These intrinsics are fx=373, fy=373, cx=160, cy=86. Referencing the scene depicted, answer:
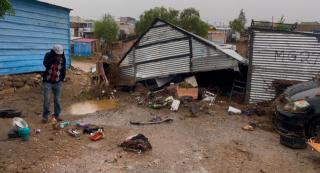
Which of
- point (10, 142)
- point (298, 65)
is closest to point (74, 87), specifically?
point (10, 142)

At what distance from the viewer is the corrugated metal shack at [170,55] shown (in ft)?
39.0

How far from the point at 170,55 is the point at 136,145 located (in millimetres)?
6304

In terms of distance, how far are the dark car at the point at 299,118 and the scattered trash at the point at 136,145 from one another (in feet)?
8.70

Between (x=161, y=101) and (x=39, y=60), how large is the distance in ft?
17.4

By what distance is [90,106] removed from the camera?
36.4 feet

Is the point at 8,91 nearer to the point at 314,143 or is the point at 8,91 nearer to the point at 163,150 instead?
the point at 163,150

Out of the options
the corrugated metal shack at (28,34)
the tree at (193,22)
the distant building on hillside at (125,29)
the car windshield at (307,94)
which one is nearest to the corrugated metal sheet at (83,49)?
the distant building on hillside at (125,29)

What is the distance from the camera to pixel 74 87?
13.4 meters

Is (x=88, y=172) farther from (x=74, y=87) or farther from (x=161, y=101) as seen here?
(x=74, y=87)

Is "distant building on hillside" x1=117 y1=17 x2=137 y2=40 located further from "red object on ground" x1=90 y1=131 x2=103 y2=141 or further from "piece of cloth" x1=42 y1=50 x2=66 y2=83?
"red object on ground" x1=90 y1=131 x2=103 y2=141

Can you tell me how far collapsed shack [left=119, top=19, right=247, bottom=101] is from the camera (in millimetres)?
11938

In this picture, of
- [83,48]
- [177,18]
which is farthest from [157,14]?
[83,48]

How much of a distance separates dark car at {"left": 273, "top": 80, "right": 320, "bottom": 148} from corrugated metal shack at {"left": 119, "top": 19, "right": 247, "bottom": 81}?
14.4ft

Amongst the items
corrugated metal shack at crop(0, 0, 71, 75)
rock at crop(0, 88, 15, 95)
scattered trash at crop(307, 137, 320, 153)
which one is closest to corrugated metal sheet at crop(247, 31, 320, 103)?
scattered trash at crop(307, 137, 320, 153)
